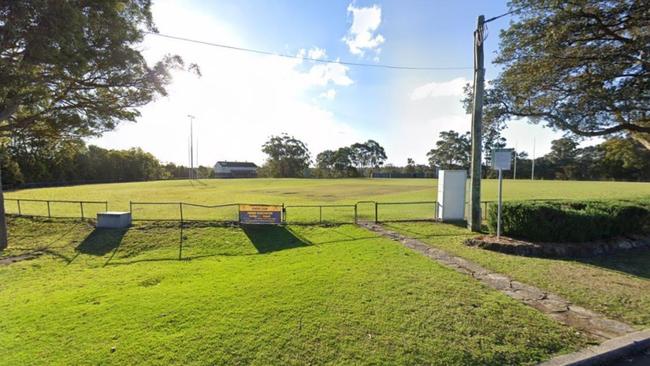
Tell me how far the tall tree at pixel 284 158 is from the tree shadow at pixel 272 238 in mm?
70458

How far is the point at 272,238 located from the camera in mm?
9641

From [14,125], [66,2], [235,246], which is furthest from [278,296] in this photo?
[14,125]

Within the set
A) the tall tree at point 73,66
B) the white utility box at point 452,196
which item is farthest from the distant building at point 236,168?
the white utility box at point 452,196

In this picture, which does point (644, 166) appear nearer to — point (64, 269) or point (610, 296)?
point (610, 296)

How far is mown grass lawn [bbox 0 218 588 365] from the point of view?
3.12 metres

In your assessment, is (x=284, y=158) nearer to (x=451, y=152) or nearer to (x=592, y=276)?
(x=451, y=152)

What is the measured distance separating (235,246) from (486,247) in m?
7.14

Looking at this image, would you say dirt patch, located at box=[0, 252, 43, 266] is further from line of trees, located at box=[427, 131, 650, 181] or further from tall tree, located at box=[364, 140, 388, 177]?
tall tree, located at box=[364, 140, 388, 177]

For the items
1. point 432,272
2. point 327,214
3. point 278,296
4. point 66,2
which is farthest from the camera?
point 327,214

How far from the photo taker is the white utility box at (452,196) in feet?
38.0

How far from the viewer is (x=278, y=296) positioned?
4.50 m

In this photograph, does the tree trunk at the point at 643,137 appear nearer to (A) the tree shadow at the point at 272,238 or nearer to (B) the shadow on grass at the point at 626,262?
(B) the shadow on grass at the point at 626,262

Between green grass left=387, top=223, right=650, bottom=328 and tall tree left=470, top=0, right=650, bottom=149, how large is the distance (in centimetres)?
635

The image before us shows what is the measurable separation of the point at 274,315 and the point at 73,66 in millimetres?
9288
